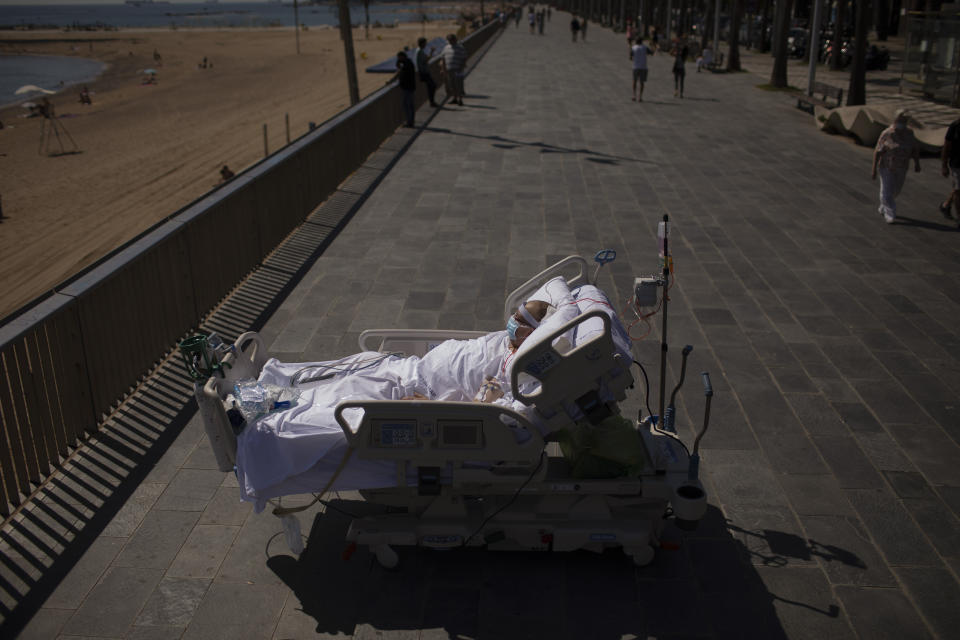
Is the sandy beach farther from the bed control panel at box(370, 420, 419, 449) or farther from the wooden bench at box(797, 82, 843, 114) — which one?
the wooden bench at box(797, 82, 843, 114)

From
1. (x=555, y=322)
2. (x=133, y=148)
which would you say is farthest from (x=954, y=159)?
(x=133, y=148)

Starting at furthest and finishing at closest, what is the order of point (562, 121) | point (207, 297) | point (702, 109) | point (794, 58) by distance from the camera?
point (794, 58) → point (702, 109) → point (562, 121) → point (207, 297)

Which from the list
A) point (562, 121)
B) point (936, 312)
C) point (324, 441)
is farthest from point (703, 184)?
point (324, 441)

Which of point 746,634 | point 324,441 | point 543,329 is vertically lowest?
point 746,634

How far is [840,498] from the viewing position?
5.05 metres

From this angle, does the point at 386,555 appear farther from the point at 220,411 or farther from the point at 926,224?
the point at 926,224

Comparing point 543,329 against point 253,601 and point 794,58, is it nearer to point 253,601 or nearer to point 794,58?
point 253,601

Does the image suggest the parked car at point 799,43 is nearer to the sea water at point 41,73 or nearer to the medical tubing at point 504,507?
the sea water at point 41,73

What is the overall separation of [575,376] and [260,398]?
1.77m

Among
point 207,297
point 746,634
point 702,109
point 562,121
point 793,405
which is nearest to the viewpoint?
point 746,634

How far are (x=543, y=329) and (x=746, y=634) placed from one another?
186cm

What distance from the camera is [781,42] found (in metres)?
25.4

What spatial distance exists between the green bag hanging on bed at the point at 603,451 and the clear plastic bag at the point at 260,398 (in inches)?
62.3

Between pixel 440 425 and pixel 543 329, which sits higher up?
pixel 543 329
